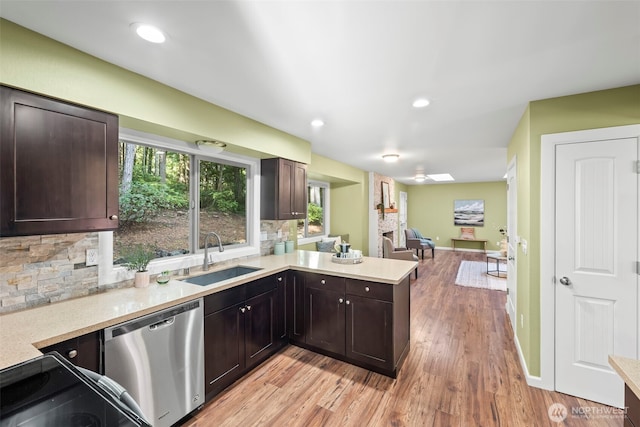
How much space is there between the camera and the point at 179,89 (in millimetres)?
2201

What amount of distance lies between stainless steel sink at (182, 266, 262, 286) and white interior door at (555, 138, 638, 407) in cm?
271

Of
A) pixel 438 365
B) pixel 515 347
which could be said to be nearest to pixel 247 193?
pixel 438 365

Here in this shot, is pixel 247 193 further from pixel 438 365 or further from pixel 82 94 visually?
pixel 438 365

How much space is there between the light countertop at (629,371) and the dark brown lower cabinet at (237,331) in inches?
86.7

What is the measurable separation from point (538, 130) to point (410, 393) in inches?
96.0

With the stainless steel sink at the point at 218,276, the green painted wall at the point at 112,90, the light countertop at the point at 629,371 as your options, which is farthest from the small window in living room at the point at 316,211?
the light countertop at the point at 629,371

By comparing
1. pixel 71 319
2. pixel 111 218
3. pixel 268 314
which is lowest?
pixel 268 314

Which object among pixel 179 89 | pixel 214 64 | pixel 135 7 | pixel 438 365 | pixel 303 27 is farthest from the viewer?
pixel 438 365

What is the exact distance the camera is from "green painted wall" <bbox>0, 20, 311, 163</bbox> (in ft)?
4.81

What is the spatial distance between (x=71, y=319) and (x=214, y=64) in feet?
5.73

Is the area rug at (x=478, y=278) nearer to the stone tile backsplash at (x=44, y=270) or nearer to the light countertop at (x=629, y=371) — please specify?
the light countertop at (x=629, y=371)

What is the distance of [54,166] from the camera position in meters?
1.56

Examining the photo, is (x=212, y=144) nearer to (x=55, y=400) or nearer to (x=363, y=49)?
(x=363, y=49)

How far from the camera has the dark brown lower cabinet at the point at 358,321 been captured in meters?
→ 2.39
